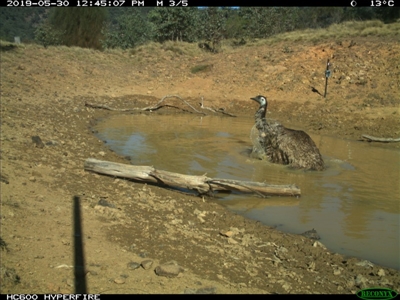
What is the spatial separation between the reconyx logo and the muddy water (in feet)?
3.65

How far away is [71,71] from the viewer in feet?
70.7

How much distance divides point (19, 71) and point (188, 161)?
476 inches

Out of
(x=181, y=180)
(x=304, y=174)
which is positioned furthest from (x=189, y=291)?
(x=304, y=174)

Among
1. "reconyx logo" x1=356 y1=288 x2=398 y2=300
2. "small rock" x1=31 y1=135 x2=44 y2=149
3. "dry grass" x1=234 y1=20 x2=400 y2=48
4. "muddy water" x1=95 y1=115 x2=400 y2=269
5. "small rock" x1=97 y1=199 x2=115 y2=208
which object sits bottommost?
"muddy water" x1=95 y1=115 x2=400 y2=269

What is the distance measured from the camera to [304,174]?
9.48 meters

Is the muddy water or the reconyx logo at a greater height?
the reconyx logo

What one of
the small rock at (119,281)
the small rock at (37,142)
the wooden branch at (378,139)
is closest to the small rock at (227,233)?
the small rock at (119,281)

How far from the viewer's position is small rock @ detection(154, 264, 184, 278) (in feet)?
14.0

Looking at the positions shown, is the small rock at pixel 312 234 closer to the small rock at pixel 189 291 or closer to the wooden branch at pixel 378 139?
the small rock at pixel 189 291

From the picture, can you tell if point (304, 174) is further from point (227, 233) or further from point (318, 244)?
point (227, 233)

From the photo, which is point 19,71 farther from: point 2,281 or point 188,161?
point 2,281

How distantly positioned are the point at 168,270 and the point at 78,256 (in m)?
0.89

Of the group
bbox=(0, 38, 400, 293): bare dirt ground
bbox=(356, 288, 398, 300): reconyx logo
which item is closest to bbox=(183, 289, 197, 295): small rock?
bbox=(0, 38, 400, 293): bare dirt ground

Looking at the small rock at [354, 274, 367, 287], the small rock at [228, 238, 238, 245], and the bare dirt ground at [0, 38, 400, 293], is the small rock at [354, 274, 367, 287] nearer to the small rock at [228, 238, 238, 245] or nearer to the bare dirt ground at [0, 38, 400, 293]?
the bare dirt ground at [0, 38, 400, 293]
